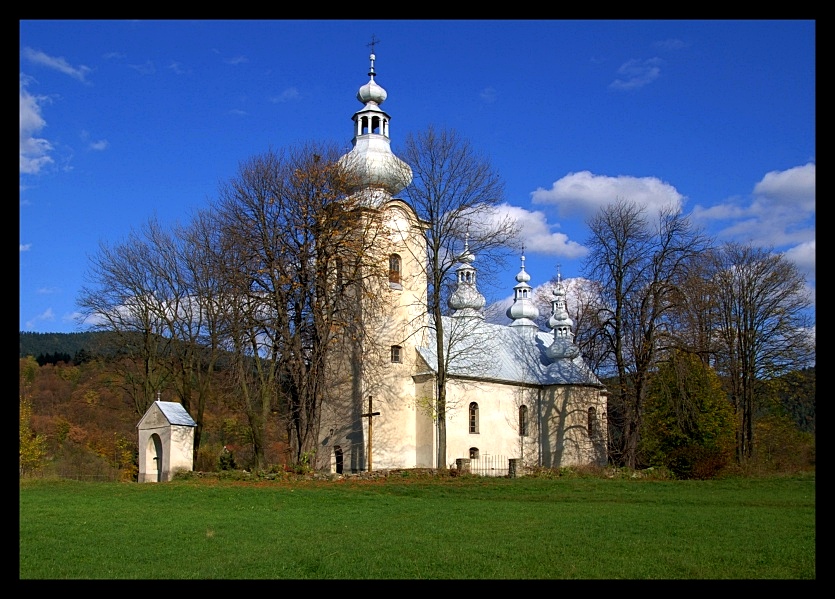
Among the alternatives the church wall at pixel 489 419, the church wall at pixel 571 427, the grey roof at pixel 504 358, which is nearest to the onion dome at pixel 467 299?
the grey roof at pixel 504 358

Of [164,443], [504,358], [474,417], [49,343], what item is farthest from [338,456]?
[49,343]

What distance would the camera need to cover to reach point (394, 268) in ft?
120

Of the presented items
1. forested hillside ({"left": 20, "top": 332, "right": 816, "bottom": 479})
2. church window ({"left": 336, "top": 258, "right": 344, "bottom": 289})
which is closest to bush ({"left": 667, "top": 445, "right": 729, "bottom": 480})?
forested hillside ({"left": 20, "top": 332, "right": 816, "bottom": 479})

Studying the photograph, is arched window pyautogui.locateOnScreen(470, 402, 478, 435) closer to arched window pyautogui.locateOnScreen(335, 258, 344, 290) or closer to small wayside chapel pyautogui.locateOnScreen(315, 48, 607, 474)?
small wayside chapel pyautogui.locateOnScreen(315, 48, 607, 474)

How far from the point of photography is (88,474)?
33125mm

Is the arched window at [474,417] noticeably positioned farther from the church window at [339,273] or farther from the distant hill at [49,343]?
the distant hill at [49,343]

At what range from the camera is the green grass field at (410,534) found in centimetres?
929

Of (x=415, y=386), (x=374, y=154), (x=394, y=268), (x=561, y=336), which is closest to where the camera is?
(x=374, y=154)

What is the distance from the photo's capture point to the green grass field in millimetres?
9289

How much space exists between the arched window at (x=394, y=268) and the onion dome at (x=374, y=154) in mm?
2933

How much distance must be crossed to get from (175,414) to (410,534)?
772 inches

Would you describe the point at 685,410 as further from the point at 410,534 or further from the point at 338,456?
the point at 410,534
